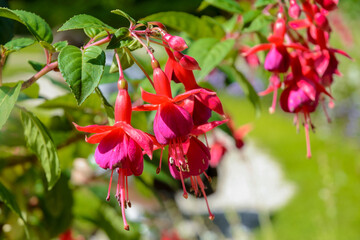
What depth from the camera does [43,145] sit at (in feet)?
1.55

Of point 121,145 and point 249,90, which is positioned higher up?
point 121,145

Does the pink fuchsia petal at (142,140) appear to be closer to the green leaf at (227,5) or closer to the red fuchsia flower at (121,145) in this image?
the red fuchsia flower at (121,145)

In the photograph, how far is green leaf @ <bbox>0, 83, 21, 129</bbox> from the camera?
381 mm

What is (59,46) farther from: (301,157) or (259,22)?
(301,157)

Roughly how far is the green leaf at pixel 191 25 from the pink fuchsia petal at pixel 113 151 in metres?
0.28

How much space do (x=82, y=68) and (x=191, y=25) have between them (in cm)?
33

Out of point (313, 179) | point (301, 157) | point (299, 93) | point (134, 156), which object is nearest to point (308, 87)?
point (299, 93)

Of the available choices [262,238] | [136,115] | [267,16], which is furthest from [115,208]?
[262,238]

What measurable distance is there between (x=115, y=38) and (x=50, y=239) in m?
0.49

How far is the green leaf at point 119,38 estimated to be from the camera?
14.3 inches

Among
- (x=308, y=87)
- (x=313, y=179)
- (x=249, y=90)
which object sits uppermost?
(x=308, y=87)

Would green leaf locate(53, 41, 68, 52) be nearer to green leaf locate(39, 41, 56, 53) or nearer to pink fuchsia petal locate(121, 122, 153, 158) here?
green leaf locate(39, 41, 56, 53)

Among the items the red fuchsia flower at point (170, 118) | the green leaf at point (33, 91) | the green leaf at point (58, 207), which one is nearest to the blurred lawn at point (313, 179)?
→ the green leaf at point (58, 207)

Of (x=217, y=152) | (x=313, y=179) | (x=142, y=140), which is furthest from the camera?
(x=313, y=179)
